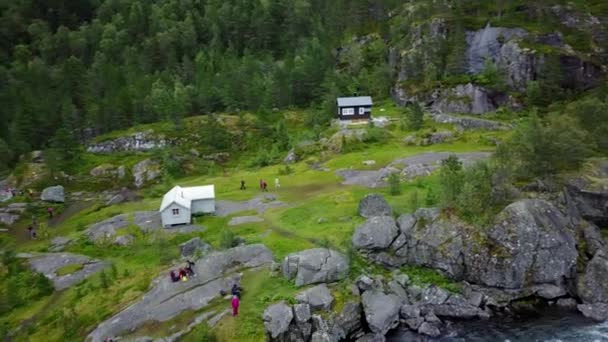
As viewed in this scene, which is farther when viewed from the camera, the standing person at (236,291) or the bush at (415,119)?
the bush at (415,119)

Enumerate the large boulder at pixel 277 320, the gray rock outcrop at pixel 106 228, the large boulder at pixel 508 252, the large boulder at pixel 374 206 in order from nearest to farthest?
the large boulder at pixel 277 320, the large boulder at pixel 508 252, the large boulder at pixel 374 206, the gray rock outcrop at pixel 106 228

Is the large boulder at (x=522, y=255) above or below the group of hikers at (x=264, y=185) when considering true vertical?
below

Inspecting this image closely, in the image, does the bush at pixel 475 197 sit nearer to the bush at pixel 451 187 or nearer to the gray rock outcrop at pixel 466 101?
the bush at pixel 451 187

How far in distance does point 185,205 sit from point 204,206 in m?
3.67

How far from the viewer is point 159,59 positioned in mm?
158250

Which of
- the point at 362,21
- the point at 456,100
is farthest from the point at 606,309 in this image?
the point at 362,21

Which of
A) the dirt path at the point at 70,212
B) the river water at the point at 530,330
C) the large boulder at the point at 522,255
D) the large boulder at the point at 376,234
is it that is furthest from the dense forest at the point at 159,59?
the river water at the point at 530,330

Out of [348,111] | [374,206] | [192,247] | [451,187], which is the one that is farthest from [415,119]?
[192,247]

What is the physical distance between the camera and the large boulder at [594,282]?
4919 centimetres

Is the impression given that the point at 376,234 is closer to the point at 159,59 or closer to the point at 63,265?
the point at 63,265

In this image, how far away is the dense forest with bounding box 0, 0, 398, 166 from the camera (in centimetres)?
12656

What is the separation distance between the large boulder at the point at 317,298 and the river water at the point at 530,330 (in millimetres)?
6514

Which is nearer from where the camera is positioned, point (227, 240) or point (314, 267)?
point (314, 267)

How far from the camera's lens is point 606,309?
47.5 metres
